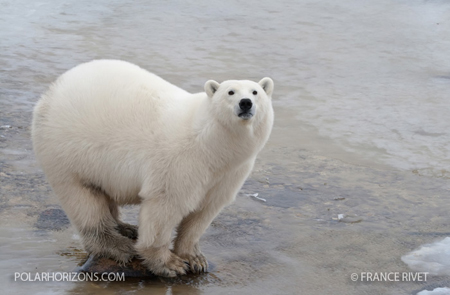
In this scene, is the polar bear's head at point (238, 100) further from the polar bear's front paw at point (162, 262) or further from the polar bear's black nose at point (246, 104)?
the polar bear's front paw at point (162, 262)

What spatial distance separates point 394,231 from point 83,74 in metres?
2.64

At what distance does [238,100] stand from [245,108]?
75 mm

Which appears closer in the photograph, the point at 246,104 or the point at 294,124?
the point at 246,104

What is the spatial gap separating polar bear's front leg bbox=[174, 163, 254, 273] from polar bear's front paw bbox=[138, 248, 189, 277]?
0.10 meters

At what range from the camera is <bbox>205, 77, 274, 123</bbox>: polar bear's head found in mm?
3576

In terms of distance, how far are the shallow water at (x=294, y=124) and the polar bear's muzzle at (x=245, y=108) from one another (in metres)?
1.11

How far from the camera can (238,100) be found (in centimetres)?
361

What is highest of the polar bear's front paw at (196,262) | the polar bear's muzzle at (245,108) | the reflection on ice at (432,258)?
the polar bear's muzzle at (245,108)

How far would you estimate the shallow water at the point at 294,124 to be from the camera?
4273mm

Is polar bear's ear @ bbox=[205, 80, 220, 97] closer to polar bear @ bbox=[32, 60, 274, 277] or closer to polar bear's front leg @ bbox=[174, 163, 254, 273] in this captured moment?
polar bear @ bbox=[32, 60, 274, 277]

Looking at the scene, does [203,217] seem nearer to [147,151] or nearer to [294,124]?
[147,151]

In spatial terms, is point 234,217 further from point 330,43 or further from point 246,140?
point 330,43

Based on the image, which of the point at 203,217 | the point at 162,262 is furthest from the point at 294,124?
the point at 162,262

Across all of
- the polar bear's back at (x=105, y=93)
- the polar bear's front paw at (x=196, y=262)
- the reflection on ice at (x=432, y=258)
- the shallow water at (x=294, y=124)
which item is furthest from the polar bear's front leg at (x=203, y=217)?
the reflection on ice at (x=432, y=258)
